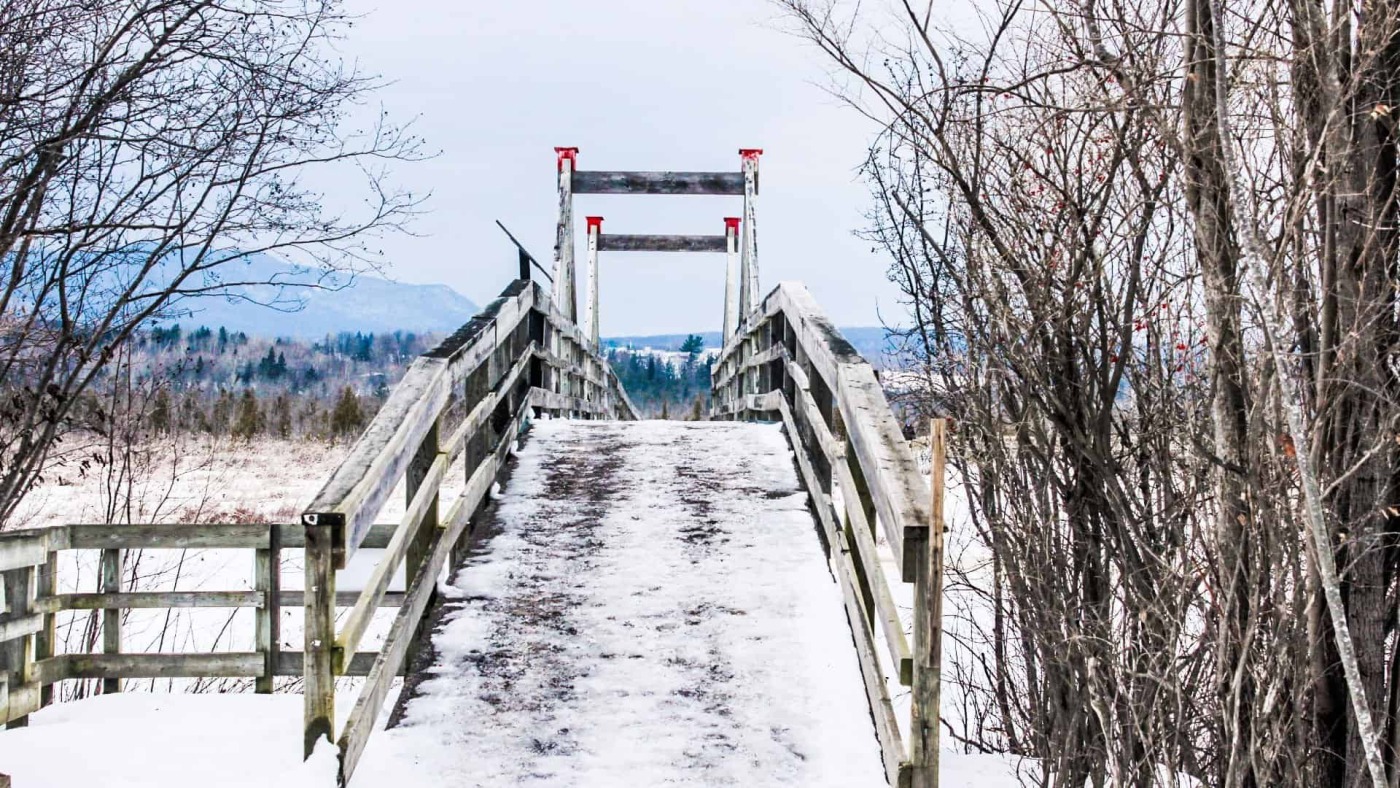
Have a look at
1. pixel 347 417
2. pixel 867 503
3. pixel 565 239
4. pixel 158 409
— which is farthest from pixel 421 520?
pixel 347 417

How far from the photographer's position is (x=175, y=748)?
3.82 meters

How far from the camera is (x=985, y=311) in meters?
5.64

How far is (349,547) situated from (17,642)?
2.54 meters

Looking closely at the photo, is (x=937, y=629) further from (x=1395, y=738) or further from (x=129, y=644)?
(x=129, y=644)

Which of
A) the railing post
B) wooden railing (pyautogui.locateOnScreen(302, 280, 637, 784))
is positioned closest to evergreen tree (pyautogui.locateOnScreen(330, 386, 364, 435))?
wooden railing (pyautogui.locateOnScreen(302, 280, 637, 784))

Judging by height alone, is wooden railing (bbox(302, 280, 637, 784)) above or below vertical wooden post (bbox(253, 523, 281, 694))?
above

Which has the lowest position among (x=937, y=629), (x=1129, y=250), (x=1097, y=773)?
(x=1097, y=773)

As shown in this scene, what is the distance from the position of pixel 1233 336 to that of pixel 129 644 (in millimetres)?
13774

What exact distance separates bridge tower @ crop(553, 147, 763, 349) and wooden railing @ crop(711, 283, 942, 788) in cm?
726

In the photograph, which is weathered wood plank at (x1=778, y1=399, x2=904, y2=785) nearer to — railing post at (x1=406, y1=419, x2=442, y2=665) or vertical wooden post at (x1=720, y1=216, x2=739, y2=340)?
railing post at (x1=406, y1=419, x2=442, y2=665)

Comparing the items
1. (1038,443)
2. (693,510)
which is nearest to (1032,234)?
(1038,443)

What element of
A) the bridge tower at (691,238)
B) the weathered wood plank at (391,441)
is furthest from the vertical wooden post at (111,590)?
the bridge tower at (691,238)

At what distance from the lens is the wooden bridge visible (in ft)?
11.2

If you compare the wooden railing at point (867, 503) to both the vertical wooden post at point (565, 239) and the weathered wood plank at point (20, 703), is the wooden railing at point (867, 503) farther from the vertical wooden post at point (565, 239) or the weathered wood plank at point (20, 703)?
the vertical wooden post at point (565, 239)
